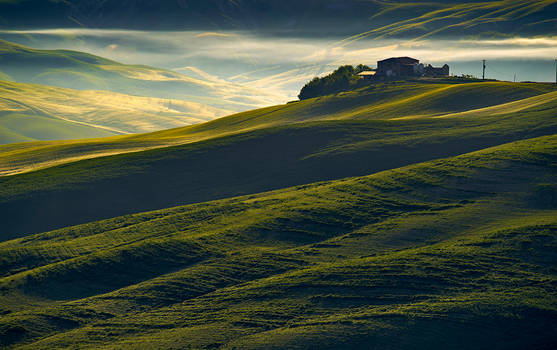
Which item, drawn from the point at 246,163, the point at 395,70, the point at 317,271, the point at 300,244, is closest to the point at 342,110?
the point at 395,70

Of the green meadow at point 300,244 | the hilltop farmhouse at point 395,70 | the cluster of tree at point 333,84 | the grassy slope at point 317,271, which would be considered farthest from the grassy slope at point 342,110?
the grassy slope at point 317,271

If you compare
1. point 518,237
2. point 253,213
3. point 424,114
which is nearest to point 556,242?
point 518,237

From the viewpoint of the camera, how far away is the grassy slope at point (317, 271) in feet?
99.6

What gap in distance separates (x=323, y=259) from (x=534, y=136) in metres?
37.0

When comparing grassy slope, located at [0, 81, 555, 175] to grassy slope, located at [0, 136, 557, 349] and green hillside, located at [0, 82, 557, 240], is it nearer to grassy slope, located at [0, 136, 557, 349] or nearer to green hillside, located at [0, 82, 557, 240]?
green hillside, located at [0, 82, 557, 240]

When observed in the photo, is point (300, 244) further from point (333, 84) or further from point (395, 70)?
point (395, 70)

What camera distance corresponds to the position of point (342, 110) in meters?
113

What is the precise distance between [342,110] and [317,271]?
3109 inches

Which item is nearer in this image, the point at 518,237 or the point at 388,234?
the point at 518,237

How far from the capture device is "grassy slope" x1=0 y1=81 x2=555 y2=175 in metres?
98.6

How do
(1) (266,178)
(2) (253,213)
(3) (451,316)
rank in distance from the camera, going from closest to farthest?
1. (3) (451,316)
2. (2) (253,213)
3. (1) (266,178)

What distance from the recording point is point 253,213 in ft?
161

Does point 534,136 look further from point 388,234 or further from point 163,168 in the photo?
point 163,168

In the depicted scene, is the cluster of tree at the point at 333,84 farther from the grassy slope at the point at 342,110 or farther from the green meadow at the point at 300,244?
the green meadow at the point at 300,244
